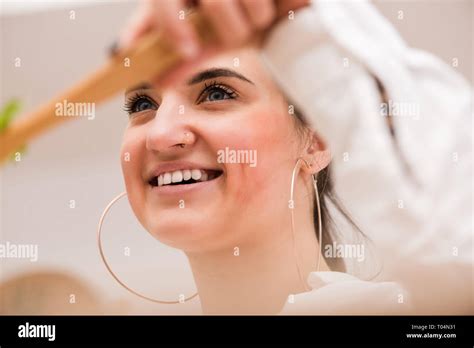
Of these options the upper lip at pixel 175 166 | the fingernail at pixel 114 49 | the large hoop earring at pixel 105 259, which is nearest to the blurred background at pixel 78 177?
the large hoop earring at pixel 105 259

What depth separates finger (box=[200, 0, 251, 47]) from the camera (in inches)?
14.0

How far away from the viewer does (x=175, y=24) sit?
0.36 metres

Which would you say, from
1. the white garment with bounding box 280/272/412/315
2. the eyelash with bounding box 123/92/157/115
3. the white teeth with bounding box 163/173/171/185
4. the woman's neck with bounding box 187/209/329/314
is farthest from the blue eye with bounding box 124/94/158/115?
the white garment with bounding box 280/272/412/315

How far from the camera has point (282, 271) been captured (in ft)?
3.33

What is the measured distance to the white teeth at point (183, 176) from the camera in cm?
100

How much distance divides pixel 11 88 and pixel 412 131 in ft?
3.26

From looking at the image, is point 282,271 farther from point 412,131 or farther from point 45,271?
point 412,131

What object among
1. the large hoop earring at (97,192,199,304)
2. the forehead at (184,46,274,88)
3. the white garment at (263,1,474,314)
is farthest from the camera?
the large hoop earring at (97,192,199,304)

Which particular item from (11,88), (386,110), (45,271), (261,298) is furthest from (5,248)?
(386,110)

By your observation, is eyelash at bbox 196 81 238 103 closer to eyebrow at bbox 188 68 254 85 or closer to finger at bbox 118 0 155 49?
eyebrow at bbox 188 68 254 85

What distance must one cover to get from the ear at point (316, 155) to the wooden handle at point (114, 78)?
0.59 m

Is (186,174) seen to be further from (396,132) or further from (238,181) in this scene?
(396,132)

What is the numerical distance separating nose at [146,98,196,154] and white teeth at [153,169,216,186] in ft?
0.12
